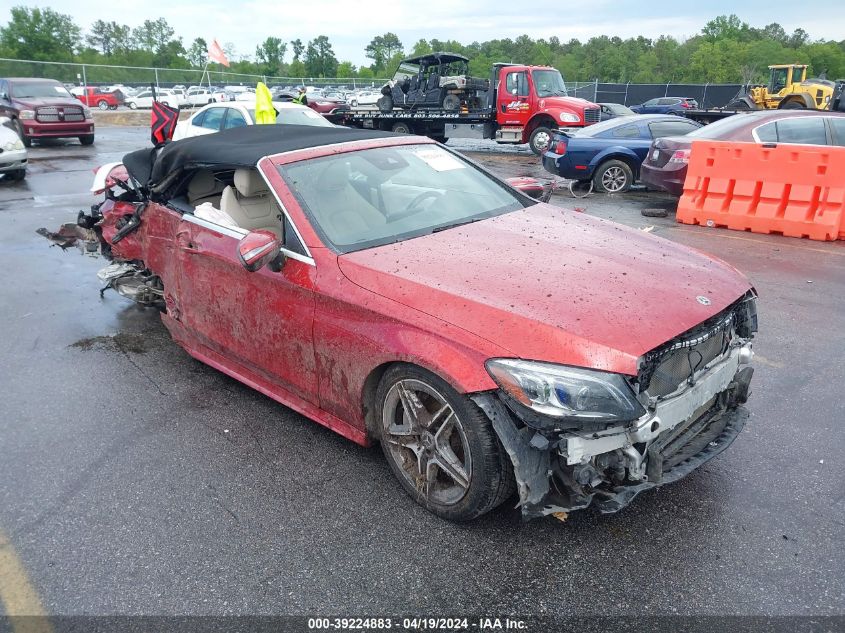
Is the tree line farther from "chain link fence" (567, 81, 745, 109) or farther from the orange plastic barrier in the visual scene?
the orange plastic barrier

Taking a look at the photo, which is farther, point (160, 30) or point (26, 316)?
point (160, 30)

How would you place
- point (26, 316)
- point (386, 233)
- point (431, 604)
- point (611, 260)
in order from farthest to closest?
point (26, 316)
point (386, 233)
point (611, 260)
point (431, 604)

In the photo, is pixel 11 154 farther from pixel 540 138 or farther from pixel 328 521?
pixel 540 138

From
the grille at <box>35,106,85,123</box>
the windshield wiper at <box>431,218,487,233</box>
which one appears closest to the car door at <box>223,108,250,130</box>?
the windshield wiper at <box>431,218,487,233</box>

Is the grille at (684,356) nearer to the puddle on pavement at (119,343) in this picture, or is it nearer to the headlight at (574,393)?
the headlight at (574,393)

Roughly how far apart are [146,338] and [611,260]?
391 centimetres

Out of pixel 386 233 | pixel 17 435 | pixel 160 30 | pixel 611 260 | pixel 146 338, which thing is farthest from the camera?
pixel 160 30

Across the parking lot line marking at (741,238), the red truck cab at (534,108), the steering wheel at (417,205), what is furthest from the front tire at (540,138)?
the steering wheel at (417,205)

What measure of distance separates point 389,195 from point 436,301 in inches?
47.3

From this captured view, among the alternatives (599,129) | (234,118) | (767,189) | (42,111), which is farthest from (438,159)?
(42,111)

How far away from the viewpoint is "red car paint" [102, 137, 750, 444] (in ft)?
8.50

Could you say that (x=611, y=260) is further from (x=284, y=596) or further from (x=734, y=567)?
(x=284, y=596)

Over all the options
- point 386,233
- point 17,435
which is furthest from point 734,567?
point 17,435

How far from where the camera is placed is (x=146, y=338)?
5312 millimetres
